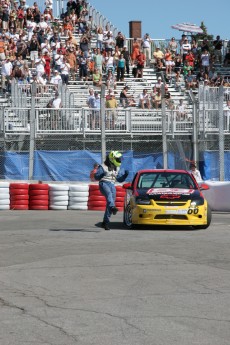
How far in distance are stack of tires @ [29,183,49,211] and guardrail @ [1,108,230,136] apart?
5.09 meters

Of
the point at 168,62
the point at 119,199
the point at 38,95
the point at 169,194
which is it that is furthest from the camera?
the point at 168,62

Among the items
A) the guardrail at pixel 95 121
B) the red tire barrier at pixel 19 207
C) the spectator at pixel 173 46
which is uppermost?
the spectator at pixel 173 46

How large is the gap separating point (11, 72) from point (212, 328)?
27.1 m

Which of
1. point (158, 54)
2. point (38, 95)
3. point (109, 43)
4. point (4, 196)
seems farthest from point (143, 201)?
point (109, 43)

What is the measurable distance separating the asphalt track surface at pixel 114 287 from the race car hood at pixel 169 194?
72cm

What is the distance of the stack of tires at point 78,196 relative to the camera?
2477 centimetres

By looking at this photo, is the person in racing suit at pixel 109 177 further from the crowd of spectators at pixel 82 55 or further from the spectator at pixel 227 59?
the spectator at pixel 227 59

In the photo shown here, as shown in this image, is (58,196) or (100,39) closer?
(58,196)

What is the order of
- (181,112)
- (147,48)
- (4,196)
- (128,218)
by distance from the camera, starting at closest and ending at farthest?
(128,218), (4,196), (181,112), (147,48)

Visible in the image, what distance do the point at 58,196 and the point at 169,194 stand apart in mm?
6028

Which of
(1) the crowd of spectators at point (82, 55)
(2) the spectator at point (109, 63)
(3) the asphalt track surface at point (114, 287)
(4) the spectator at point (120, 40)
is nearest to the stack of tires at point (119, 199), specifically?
(3) the asphalt track surface at point (114, 287)

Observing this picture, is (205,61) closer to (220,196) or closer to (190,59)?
(190,59)

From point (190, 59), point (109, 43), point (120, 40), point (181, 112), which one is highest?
point (120, 40)

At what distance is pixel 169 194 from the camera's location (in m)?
19.3
